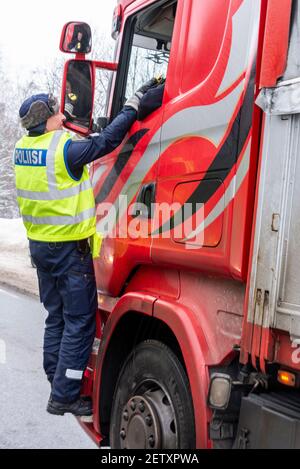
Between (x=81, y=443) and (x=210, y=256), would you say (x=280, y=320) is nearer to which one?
(x=210, y=256)

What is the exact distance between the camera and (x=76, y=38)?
322 centimetres

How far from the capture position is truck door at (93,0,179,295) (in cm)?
285

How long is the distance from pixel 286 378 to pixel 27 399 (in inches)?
132

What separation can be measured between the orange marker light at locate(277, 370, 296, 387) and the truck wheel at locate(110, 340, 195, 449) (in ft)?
1.68

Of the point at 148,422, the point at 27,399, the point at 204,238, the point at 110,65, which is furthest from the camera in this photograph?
the point at 27,399

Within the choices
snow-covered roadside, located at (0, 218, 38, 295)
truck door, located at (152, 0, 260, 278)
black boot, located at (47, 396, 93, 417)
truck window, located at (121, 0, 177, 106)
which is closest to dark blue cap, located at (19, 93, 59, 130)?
truck window, located at (121, 0, 177, 106)

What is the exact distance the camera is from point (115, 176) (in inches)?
128

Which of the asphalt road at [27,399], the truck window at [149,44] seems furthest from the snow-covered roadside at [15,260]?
the truck window at [149,44]

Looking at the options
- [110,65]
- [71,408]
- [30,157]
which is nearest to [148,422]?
[71,408]

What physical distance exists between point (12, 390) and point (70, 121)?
108 inches

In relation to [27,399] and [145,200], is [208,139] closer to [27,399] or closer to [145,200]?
[145,200]

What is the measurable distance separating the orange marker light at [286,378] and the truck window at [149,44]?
175cm

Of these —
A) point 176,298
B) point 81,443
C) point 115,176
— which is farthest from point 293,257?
point 81,443

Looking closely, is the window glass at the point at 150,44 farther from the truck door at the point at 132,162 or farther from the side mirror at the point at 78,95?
Result: the side mirror at the point at 78,95
